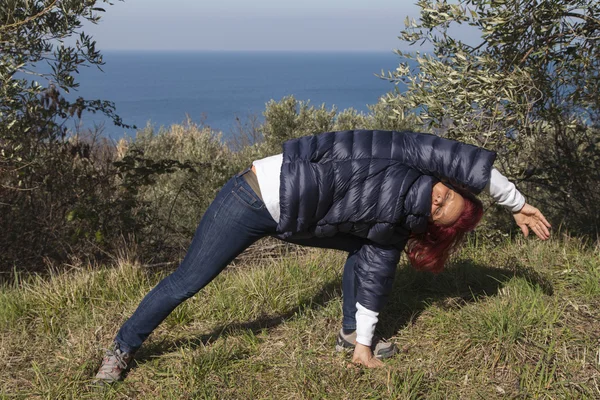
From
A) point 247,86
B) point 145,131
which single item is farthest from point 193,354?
point 247,86

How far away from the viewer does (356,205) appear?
3123 mm

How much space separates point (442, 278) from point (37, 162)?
157 inches

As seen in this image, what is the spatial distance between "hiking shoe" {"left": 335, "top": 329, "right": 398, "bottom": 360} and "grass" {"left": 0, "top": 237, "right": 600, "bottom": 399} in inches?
2.5

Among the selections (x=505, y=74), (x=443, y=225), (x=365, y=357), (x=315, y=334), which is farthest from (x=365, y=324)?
(x=505, y=74)

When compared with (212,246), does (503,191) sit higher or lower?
higher

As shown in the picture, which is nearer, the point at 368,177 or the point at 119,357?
the point at 368,177

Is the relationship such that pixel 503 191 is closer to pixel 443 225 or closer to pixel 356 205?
pixel 443 225

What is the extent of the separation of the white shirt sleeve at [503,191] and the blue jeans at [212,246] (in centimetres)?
102

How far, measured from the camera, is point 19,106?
513cm

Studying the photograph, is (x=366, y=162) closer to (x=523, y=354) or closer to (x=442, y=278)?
(x=523, y=354)

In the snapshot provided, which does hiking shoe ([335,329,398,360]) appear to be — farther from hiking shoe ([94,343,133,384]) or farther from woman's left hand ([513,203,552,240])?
hiking shoe ([94,343,133,384])

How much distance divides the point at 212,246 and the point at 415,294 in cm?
187

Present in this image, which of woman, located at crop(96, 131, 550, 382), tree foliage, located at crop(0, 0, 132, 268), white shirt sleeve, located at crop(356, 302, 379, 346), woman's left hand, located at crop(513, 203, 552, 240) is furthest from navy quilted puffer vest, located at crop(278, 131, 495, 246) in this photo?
tree foliage, located at crop(0, 0, 132, 268)

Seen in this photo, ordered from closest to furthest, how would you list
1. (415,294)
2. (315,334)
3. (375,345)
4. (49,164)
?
(375,345) < (315,334) < (415,294) < (49,164)
